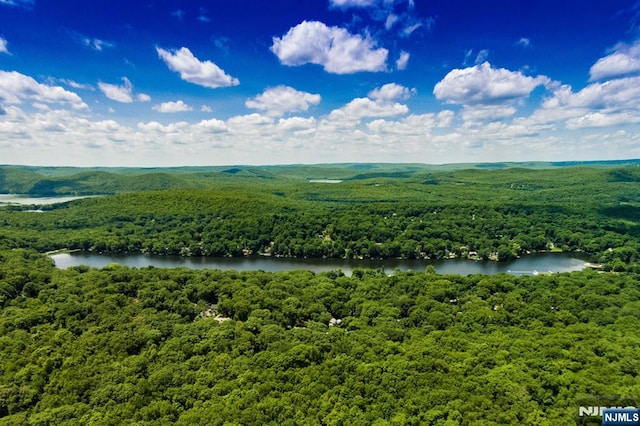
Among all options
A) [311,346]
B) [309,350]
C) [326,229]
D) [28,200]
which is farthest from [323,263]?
[28,200]

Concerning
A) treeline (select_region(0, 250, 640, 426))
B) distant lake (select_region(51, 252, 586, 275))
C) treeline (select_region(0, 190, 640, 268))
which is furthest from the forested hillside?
treeline (select_region(0, 250, 640, 426))

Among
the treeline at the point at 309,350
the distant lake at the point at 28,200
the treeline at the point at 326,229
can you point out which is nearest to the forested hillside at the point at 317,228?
the treeline at the point at 326,229

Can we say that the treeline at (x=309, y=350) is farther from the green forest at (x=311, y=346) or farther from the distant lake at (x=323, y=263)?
the distant lake at (x=323, y=263)

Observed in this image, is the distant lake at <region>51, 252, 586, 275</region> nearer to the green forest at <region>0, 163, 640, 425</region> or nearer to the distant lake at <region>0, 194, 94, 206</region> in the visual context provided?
the green forest at <region>0, 163, 640, 425</region>

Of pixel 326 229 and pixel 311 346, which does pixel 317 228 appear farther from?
pixel 311 346

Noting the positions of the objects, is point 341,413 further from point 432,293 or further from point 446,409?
point 432,293

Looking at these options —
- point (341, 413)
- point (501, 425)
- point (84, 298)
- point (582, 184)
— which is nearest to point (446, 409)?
point (501, 425)
